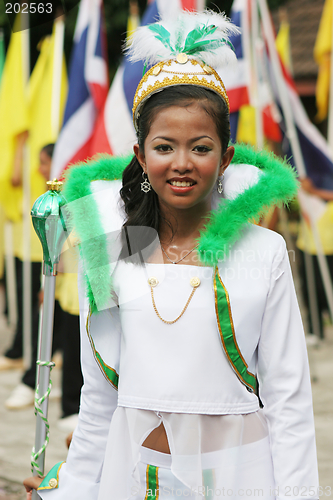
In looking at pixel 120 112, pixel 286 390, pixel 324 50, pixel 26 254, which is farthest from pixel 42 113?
pixel 286 390

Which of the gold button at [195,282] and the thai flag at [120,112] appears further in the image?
the thai flag at [120,112]

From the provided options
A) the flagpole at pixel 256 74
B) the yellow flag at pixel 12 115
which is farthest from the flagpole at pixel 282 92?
the yellow flag at pixel 12 115

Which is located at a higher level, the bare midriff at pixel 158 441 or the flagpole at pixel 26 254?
the flagpole at pixel 26 254

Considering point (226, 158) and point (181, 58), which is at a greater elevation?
point (181, 58)

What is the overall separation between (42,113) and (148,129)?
163 inches

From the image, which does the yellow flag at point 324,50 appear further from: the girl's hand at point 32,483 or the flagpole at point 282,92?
the girl's hand at point 32,483

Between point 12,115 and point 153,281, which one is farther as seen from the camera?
point 12,115

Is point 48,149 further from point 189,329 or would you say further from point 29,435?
point 189,329

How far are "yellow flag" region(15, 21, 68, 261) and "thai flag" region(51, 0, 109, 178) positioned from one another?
0.35m

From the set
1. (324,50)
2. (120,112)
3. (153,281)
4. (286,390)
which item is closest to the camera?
(286,390)

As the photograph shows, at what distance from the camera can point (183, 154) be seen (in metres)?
1.41

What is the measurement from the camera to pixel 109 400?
1.57m

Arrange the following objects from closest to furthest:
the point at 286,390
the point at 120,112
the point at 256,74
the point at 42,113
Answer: the point at 286,390
the point at 120,112
the point at 256,74
the point at 42,113

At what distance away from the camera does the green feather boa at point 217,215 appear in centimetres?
149
